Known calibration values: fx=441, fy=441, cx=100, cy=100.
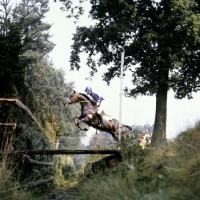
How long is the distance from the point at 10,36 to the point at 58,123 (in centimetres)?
917

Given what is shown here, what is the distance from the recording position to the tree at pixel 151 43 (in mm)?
19891

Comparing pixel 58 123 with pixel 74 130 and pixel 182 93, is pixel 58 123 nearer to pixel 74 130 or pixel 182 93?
pixel 182 93

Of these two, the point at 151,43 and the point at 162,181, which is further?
the point at 151,43

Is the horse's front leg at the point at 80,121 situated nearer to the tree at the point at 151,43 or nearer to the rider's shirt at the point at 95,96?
the rider's shirt at the point at 95,96

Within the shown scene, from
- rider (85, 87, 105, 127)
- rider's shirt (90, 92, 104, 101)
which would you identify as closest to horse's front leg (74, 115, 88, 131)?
rider (85, 87, 105, 127)

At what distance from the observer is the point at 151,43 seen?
20859mm

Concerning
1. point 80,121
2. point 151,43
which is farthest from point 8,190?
point 151,43

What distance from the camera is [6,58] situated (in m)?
11.3

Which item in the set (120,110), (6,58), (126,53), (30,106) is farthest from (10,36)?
(126,53)

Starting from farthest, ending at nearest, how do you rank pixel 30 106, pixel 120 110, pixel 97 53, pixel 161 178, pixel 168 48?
pixel 97 53, pixel 168 48, pixel 120 110, pixel 30 106, pixel 161 178

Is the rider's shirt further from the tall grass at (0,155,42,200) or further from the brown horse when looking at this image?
the tall grass at (0,155,42,200)

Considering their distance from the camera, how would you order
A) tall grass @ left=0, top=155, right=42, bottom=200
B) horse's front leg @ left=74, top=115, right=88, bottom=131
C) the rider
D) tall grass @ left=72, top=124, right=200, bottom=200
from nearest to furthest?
tall grass @ left=72, top=124, right=200, bottom=200 → tall grass @ left=0, top=155, right=42, bottom=200 → horse's front leg @ left=74, top=115, right=88, bottom=131 → the rider

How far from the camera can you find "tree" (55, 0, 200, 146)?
65.3 ft

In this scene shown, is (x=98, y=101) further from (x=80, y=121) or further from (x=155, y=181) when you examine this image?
(x=155, y=181)
